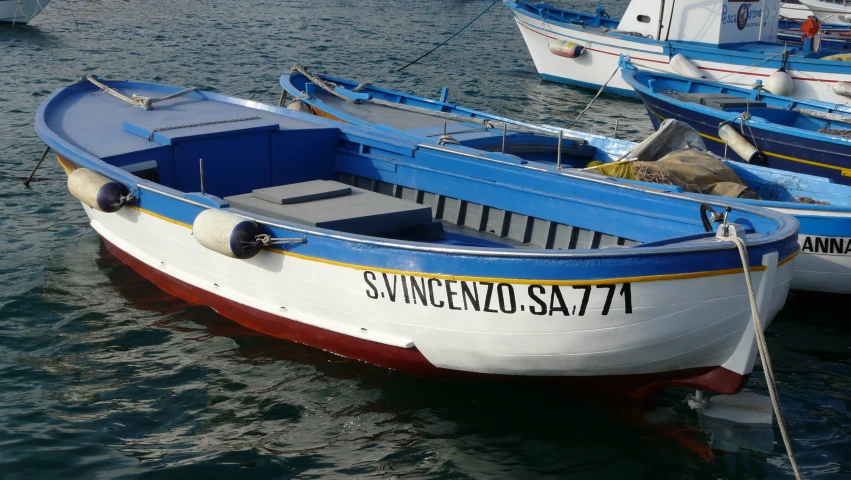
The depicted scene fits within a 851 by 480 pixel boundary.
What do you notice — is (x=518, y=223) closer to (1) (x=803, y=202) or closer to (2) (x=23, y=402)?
(1) (x=803, y=202)

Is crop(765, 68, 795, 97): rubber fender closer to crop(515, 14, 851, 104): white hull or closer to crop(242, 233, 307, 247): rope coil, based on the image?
crop(515, 14, 851, 104): white hull

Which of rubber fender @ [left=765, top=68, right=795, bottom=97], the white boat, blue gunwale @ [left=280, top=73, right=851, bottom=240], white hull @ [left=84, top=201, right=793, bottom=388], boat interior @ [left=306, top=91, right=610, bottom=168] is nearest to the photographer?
white hull @ [left=84, top=201, right=793, bottom=388]

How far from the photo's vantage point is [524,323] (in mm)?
6934

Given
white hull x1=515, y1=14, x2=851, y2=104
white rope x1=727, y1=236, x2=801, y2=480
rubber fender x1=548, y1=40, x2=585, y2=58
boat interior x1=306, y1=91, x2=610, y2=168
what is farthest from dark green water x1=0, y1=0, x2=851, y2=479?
rubber fender x1=548, y1=40, x2=585, y2=58

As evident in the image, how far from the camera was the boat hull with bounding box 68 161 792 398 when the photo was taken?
6.70 m

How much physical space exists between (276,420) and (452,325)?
1711 millimetres

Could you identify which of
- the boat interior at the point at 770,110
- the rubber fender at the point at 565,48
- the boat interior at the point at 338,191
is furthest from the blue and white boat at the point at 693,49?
the boat interior at the point at 338,191

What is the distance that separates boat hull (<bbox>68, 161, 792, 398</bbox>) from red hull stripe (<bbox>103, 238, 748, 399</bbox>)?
0.05 feet

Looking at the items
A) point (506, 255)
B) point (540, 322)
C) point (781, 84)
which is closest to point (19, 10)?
point (781, 84)

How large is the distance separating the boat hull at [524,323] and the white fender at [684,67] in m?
14.2

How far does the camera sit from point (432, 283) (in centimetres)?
709

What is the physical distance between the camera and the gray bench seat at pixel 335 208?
8164 millimetres

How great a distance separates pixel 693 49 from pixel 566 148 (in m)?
11.1

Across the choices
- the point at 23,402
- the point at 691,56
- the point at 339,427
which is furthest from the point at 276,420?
the point at 691,56
